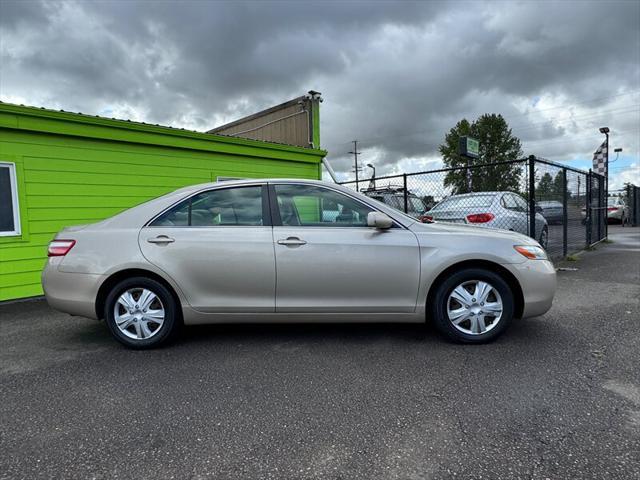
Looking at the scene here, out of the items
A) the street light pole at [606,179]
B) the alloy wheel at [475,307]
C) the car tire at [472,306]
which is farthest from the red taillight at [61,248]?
the street light pole at [606,179]

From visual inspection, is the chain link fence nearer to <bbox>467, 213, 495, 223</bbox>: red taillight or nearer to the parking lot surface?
<bbox>467, 213, 495, 223</bbox>: red taillight

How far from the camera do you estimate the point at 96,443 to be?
7.50 ft

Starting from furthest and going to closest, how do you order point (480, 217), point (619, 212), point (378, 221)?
point (619, 212) → point (480, 217) → point (378, 221)

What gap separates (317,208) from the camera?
3793 mm

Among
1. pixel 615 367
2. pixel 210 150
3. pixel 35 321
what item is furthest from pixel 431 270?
pixel 210 150

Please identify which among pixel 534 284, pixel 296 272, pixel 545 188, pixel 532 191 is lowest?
pixel 534 284

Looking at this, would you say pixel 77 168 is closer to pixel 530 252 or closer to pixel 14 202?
pixel 14 202

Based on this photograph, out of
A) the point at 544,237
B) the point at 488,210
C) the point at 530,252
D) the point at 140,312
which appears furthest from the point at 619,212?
the point at 140,312

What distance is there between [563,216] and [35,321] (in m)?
9.25

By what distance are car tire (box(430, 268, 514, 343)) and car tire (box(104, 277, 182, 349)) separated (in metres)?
2.36

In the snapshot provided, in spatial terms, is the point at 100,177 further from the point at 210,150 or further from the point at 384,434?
the point at 384,434

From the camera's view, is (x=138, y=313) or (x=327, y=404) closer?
(x=327, y=404)

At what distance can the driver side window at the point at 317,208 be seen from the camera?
12.2ft

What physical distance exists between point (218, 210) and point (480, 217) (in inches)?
212
